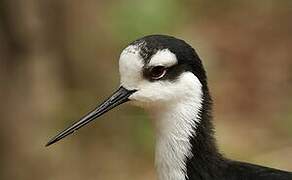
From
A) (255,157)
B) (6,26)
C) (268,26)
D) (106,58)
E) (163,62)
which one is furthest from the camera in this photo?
(268,26)

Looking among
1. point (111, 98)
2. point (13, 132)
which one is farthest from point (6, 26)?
point (111, 98)

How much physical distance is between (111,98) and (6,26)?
1.77m

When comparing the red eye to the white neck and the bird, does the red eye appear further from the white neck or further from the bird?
the white neck

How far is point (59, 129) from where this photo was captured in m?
5.24

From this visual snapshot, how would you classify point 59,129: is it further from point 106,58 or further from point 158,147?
point 158,147

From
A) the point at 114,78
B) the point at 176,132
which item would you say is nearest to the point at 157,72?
the point at 176,132

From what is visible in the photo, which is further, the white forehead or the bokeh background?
the bokeh background

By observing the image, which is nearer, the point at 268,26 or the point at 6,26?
the point at 6,26

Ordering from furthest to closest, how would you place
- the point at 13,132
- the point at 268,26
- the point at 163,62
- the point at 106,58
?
the point at 268,26 → the point at 106,58 → the point at 13,132 → the point at 163,62

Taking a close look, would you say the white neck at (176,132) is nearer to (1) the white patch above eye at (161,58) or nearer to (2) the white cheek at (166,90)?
(2) the white cheek at (166,90)

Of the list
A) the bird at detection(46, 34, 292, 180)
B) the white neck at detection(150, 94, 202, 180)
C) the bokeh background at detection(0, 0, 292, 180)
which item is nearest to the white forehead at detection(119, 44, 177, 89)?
the bird at detection(46, 34, 292, 180)

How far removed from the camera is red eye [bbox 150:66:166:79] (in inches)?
120

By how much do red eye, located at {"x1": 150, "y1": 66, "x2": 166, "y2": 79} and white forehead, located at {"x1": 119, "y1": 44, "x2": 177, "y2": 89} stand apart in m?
0.02

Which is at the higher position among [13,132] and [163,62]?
[13,132]
